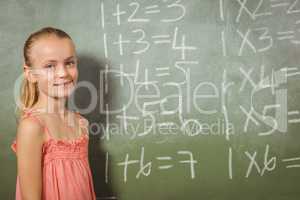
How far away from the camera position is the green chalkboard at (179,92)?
185 centimetres

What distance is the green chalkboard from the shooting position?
1.85 m

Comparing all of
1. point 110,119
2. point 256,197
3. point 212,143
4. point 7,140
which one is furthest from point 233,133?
point 7,140

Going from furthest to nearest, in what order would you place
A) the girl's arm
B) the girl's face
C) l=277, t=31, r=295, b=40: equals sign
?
1. l=277, t=31, r=295, b=40: equals sign
2. the girl's face
3. the girl's arm

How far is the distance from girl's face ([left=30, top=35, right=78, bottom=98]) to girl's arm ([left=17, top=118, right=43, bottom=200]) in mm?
170

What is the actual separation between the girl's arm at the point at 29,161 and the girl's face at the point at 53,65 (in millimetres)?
170

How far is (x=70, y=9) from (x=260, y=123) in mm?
976

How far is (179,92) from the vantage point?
1871 millimetres

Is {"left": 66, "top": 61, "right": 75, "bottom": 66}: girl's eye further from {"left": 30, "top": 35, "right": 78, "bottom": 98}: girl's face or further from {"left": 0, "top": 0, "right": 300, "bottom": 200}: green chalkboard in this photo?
{"left": 0, "top": 0, "right": 300, "bottom": 200}: green chalkboard

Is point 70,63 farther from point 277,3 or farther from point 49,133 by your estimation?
point 277,3

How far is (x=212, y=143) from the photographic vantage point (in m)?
1.86

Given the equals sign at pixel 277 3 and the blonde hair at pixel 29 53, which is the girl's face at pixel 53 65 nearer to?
the blonde hair at pixel 29 53

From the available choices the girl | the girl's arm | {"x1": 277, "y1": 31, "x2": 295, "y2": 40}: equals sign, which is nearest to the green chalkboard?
{"x1": 277, "y1": 31, "x2": 295, "y2": 40}: equals sign

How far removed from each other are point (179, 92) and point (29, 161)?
0.77m

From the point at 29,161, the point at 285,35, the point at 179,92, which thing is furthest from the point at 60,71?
the point at 285,35
